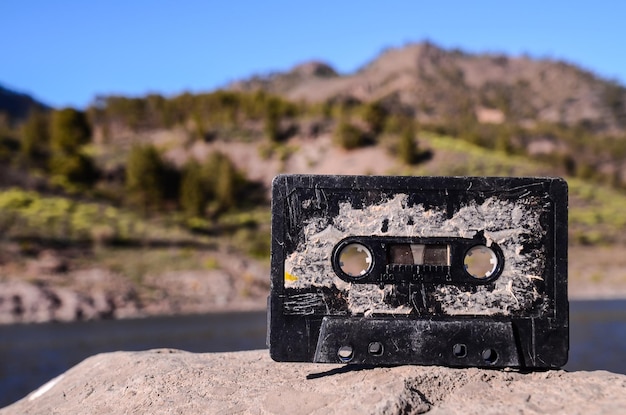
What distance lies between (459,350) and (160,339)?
47.9ft

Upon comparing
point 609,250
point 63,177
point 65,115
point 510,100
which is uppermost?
point 510,100

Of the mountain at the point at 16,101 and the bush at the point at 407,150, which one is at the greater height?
the mountain at the point at 16,101

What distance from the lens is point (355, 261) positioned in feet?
14.3

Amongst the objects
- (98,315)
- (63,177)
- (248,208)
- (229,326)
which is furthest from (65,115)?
(229,326)

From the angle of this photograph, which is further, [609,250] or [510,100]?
[510,100]

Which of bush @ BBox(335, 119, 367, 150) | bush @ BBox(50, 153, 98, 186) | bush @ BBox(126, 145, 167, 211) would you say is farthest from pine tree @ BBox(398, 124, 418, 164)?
bush @ BBox(50, 153, 98, 186)

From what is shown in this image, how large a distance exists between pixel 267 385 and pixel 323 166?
41.6 meters

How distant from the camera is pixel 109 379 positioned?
15.6ft

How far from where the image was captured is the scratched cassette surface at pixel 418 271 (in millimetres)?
4234

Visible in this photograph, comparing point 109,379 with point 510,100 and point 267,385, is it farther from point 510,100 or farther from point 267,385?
point 510,100

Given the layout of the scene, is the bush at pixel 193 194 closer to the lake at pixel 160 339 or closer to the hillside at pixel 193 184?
the hillside at pixel 193 184

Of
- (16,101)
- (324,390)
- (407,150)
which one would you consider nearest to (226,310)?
(407,150)

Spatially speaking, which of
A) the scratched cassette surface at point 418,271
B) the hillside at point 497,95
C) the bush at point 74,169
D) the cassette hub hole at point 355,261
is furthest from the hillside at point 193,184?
the scratched cassette surface at point 418,271

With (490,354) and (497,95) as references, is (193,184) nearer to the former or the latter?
(490,354)
